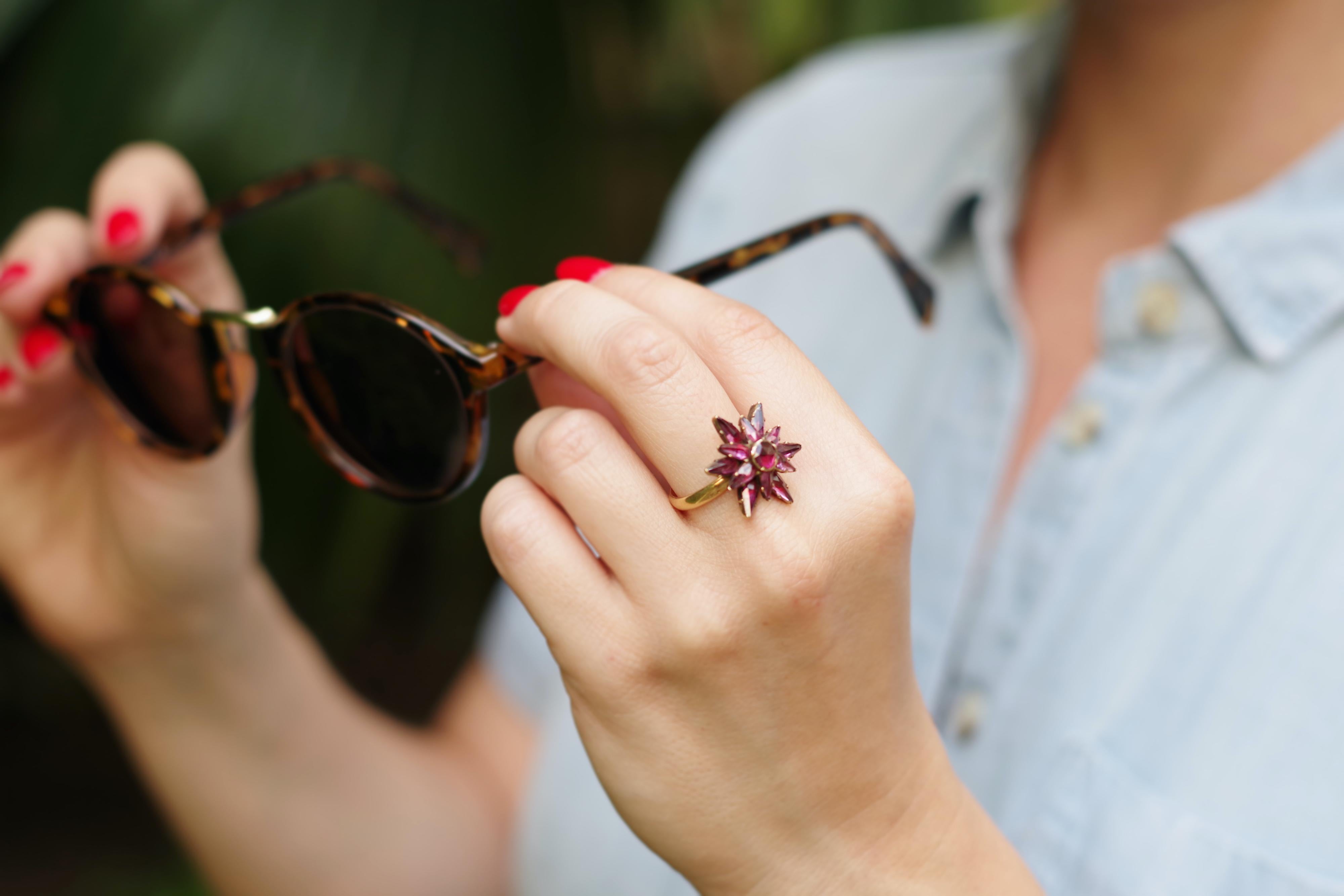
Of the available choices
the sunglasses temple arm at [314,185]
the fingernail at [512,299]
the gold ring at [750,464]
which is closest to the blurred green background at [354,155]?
the sunglasses temple arm at [314,185]

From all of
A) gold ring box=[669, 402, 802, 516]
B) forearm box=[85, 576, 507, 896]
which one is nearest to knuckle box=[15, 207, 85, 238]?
forearm box=[85, 576, 507, 896]

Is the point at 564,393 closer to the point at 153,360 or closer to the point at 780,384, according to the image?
the point at 780,384

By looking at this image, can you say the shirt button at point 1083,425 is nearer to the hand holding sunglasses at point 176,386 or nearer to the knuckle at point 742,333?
the hand holding sunglasses at point 176,386

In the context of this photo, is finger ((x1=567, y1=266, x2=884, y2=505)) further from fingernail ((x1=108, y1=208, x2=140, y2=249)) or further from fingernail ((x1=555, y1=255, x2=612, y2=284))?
fingernail ((x1=108, y1=208, x2=140, y2=249))

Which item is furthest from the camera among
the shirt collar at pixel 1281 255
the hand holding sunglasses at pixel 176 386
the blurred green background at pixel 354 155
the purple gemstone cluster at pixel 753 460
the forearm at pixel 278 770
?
the blurred green background at pixel 354 155

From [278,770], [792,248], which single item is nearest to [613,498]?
[792,248]

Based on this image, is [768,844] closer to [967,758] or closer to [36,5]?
[967,758]
